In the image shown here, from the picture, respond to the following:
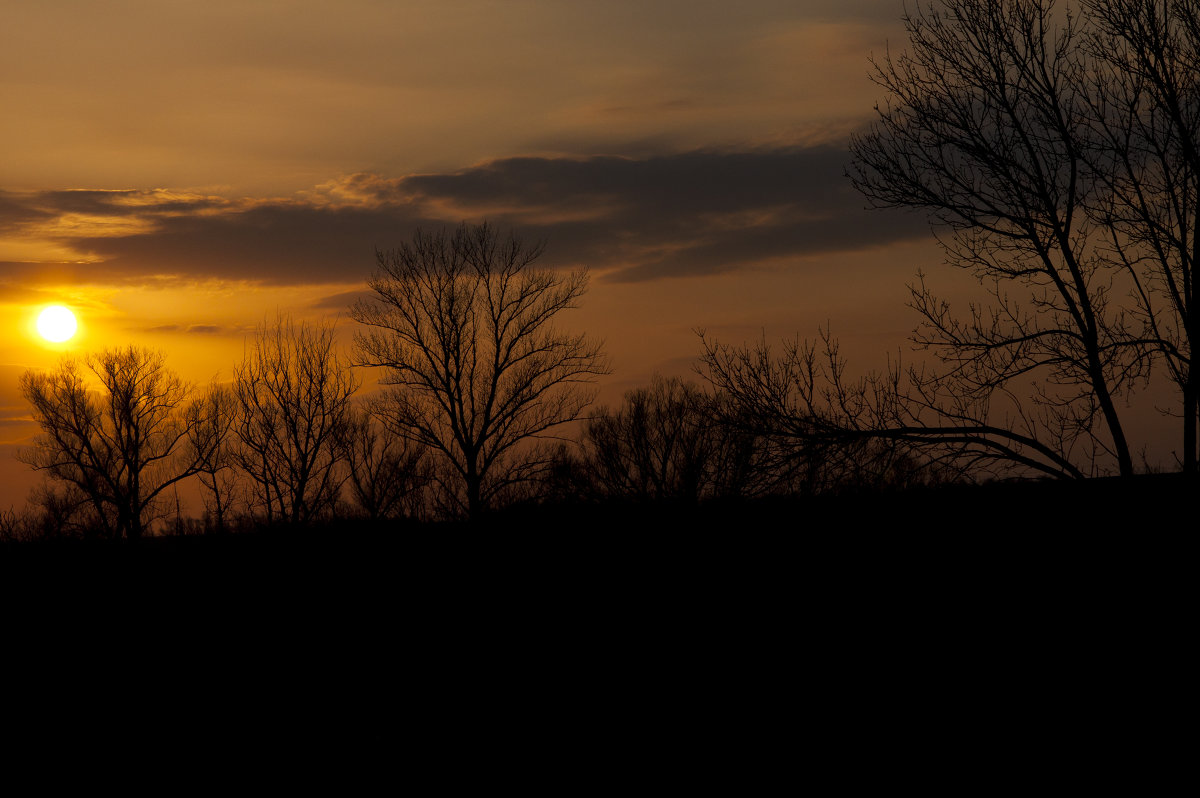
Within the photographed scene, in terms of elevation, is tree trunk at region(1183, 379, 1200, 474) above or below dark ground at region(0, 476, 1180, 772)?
above

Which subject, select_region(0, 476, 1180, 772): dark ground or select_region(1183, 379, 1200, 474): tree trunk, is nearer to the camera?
select_region(0, 476, 1180, 772): dark ground

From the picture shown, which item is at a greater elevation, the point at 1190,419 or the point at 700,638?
the point at 1190,419

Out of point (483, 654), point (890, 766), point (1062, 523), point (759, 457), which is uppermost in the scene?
point (759, 457)

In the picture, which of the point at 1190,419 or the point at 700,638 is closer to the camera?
the point at 700,638

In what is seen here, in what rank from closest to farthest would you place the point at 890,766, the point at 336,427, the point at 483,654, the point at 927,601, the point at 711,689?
the point at 890,766 < the point at 711,689 < the point at 927,601 < the point at 483,654 < the point at 336,427

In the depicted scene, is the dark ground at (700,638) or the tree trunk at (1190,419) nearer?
the dark ground at (700,638)

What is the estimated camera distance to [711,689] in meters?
8.02

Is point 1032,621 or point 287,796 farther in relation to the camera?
point 1032,621

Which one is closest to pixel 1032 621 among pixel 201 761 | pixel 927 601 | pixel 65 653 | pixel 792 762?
pixel 927 601

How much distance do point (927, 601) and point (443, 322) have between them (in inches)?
1280

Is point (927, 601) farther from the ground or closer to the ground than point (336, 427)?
closer to the ground

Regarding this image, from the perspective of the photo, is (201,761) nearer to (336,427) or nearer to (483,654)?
(483,654)

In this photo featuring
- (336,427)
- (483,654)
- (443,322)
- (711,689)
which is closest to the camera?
(711,689)

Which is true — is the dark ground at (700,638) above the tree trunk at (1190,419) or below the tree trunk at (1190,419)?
below
